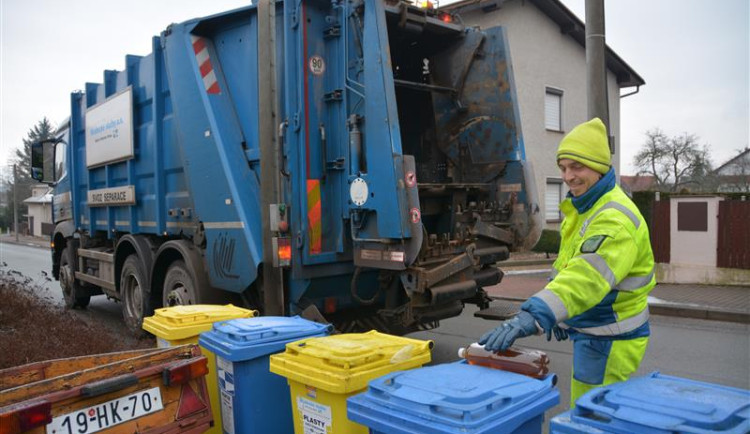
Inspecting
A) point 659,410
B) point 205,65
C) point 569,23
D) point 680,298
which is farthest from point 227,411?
point 569,23

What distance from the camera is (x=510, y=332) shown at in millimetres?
2062

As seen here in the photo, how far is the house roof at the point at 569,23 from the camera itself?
49.8ft

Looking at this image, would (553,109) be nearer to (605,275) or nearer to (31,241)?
(605,275)

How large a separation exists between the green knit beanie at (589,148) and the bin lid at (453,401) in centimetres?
86

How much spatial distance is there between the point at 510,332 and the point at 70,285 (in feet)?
27.2

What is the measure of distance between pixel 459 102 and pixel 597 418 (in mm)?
4156

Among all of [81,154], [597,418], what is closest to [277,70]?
[597,418]

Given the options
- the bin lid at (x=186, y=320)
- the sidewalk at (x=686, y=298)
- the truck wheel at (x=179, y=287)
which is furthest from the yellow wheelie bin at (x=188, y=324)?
the sidewalk at (x=686, y=298)

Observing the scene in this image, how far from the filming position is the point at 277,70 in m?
4.45

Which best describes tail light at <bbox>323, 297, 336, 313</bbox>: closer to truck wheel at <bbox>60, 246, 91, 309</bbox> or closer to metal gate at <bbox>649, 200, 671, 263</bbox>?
truck wheel at <bbox>60, 246, 91, 309</bbox>

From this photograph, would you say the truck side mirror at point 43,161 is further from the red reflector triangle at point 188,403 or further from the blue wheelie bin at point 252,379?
the red reflector triangle at point 188,403

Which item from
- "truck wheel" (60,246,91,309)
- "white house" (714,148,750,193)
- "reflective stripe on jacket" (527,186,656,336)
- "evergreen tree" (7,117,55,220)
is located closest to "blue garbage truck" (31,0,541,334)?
"reflective stripe on jacket" (527,186,656,336)

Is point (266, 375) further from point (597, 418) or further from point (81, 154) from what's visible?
point (81, 154)

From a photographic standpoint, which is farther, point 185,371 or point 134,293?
point 134,293
